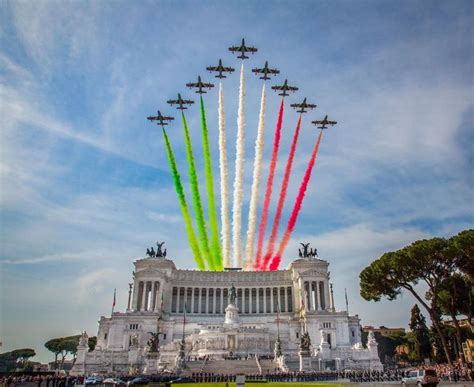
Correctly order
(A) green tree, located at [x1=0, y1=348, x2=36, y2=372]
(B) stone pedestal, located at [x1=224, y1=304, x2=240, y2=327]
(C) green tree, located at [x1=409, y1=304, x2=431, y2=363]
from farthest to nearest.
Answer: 1. (A) green tree, located at [x1=0, y1=348, x2=36, y2=372]
2. (C) green tree, located at [x1=409, y1=304, x2=431, y2=363]
3. (B) stone pedestal, located at [x1=224, y1=304, x2=240, y2=327]

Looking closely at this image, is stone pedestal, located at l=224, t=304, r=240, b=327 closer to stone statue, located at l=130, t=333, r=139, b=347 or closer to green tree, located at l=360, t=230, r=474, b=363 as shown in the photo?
stone statue, located at l=130, t=333, r=139, b=347

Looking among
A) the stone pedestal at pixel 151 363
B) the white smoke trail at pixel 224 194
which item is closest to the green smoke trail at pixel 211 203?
the white smoke trail at pixel 224 194

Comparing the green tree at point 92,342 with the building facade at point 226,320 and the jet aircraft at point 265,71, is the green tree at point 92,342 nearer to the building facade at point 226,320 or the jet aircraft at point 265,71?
the building facade at point 226,320

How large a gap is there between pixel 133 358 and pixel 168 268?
34388 millimetres

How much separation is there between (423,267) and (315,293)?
4628 centimetres

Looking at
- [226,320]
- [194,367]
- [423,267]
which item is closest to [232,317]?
[226,320]

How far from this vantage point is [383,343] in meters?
128

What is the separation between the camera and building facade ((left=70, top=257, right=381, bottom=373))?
70.2 meters

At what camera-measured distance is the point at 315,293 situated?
10081 centimetres

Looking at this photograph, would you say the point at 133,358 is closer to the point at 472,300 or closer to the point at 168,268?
the point at 168,268

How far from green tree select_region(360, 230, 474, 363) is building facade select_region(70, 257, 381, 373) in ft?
46.7

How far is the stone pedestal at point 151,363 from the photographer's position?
59772 millimetres

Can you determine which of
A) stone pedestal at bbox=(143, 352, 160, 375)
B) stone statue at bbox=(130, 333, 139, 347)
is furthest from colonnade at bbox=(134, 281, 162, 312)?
stone pedestal at bbox=(143, 352, 160, 375)

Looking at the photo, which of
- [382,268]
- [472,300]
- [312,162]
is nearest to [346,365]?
[382,268]
